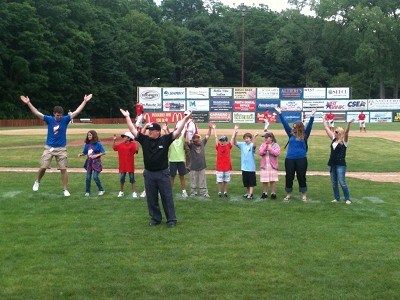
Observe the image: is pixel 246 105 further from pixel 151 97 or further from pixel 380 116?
pixel 380 116

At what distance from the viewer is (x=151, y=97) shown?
58688mm

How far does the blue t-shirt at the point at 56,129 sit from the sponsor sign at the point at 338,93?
54.3 metres

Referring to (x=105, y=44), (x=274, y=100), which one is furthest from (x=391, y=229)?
(x=105, y=44)

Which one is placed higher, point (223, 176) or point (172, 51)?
point (172, 51)

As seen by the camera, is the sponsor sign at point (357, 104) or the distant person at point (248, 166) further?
the sponsor sign at point (357, 104)

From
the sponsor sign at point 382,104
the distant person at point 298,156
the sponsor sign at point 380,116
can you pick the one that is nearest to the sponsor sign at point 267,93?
the sponsor sign at point 382,104

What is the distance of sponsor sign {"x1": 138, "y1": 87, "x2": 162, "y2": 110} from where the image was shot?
58.7 metres

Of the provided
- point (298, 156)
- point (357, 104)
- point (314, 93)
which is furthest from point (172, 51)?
point (298, 156)

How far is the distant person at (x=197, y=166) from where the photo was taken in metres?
11.1

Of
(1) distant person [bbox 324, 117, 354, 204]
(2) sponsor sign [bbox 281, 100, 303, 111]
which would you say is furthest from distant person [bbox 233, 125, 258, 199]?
(2) sponsor sign [bbox 281, 100, 303, 111]

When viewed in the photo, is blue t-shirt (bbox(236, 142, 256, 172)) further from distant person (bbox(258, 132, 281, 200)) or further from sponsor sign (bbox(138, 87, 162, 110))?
sponsor sign (bbox(138, 87, 162, 110))

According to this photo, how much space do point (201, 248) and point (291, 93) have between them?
56519 mm

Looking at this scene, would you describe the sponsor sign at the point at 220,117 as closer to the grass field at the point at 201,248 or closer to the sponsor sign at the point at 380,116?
the sponsor sign at the point at 380,116

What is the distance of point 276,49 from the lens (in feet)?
324
